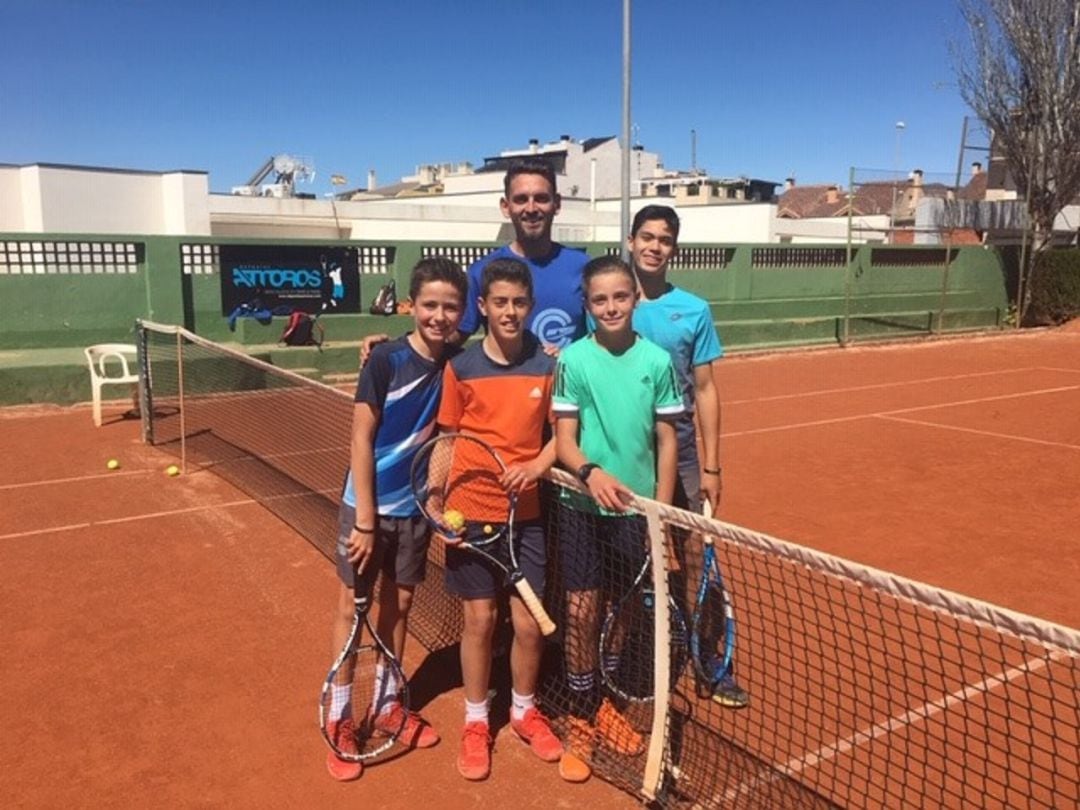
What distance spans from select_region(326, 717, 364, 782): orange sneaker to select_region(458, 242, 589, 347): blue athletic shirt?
1.59 meters

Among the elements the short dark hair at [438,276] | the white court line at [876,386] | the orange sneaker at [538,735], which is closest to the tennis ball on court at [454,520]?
the short dark hair at [438,276]

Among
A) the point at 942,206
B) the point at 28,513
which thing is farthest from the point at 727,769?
the point at 942,206

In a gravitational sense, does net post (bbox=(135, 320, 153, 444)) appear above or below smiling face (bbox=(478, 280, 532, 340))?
below

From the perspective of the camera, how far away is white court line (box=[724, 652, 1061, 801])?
10.7 ft

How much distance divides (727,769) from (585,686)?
601 millimetres

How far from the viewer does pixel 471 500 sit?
323cm

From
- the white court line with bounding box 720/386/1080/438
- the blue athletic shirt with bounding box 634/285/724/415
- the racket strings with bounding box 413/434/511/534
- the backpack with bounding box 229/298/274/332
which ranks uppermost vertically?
the blue athletic shirt with bounding box 634/285/724/415

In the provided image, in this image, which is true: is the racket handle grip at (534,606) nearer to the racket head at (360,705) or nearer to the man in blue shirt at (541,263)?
the racket head at (360,705)

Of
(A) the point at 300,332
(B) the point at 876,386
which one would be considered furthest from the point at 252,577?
(B) the point at 876,386

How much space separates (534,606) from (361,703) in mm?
1167

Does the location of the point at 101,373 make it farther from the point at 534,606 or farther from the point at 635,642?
the point at 534,606

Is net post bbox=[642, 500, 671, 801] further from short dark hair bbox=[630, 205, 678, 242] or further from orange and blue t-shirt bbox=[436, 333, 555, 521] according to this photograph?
short dark hair bbox=[630, 205, 678, 242]

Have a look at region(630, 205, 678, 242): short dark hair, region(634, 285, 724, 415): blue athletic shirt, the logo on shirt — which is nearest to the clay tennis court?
the logo on shirt

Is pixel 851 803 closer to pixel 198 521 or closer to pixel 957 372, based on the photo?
pixel 198 521
